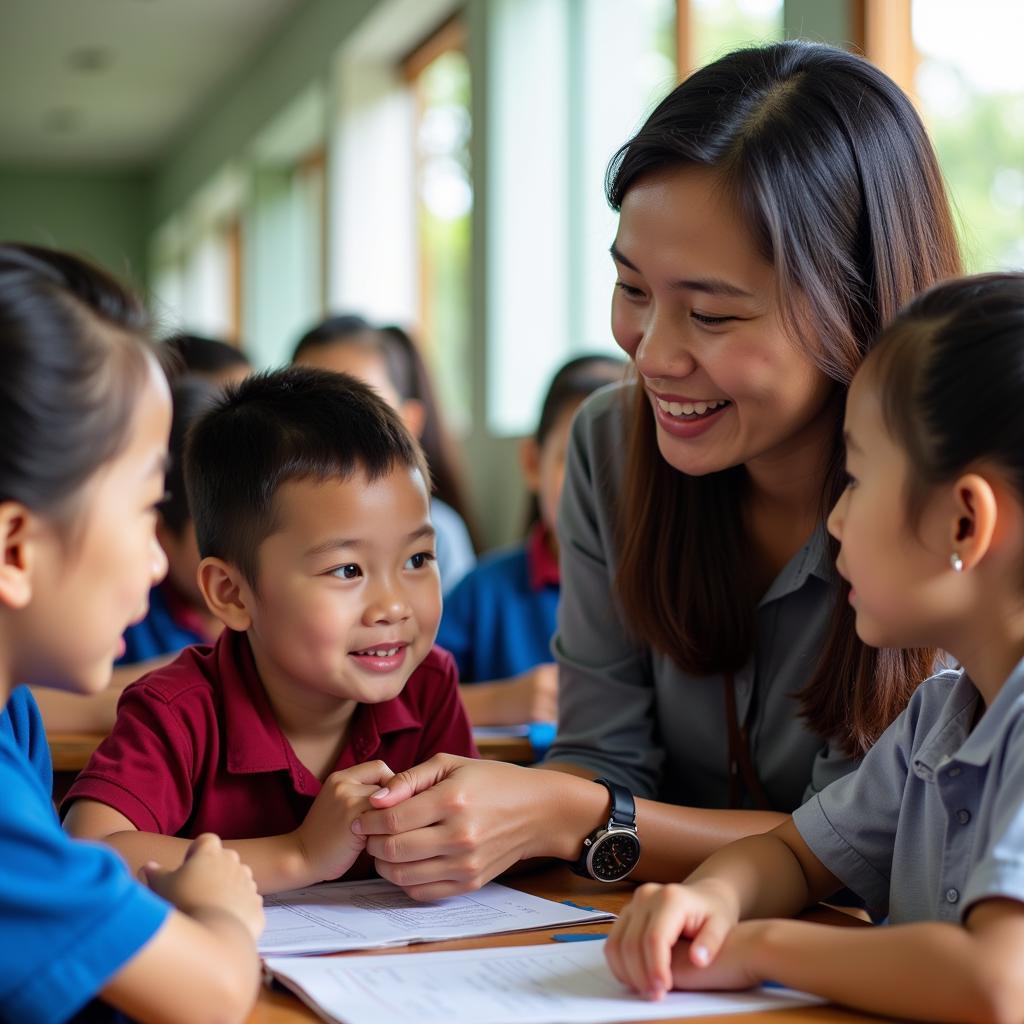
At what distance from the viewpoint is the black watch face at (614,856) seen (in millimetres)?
1291

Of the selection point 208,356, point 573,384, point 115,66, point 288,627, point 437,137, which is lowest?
point 288,627

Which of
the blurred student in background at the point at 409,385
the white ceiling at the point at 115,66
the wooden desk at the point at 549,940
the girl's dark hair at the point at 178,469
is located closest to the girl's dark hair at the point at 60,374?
the wooden desk at the point at 549,940

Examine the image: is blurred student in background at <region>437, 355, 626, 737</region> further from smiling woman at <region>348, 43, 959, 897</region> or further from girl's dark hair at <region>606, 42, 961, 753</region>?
girl's dark hair at <region>606, 42, 961, 753</region>

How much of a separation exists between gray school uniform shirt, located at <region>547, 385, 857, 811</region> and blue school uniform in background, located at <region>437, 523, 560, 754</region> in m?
1.17

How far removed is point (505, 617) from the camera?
2.87m

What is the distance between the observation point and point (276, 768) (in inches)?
52.1

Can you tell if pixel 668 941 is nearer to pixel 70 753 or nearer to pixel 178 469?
pixel 70 753

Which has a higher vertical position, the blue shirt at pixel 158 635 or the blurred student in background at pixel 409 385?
the blurred student in background at pixel 409 385

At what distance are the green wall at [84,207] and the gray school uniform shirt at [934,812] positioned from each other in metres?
10.3

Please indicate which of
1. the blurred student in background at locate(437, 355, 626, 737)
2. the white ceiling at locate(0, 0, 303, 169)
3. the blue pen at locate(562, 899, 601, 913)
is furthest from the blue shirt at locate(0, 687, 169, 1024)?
the white ceiling at locate(0, 0, 303, 169)

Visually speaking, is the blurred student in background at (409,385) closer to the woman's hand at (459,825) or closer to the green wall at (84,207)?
the woman's hand at (459,825)

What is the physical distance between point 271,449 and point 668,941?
0.64 m

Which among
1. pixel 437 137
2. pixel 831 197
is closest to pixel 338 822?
pixel 831 197

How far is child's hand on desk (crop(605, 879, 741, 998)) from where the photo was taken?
37.5 inches
